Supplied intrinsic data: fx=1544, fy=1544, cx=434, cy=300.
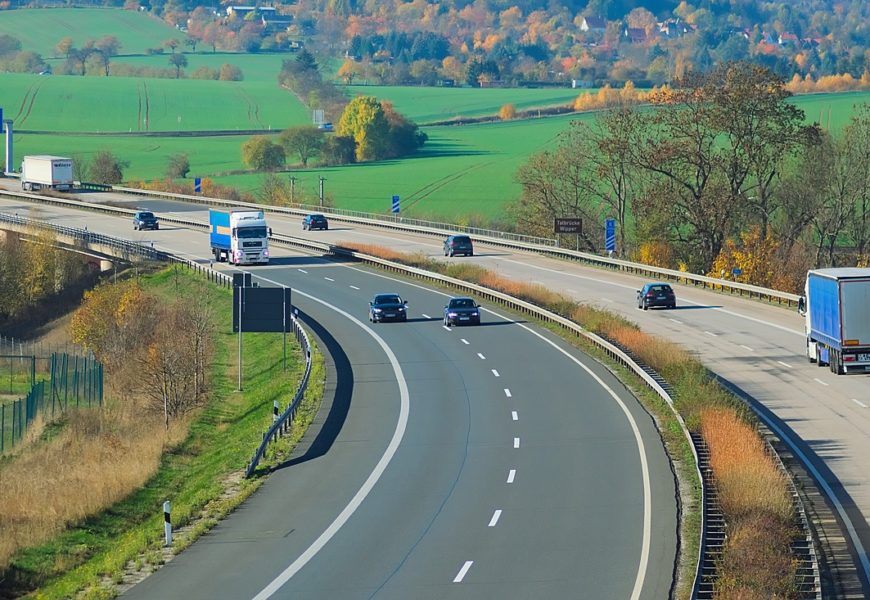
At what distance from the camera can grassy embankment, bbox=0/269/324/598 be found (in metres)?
31.0

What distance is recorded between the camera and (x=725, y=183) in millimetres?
101188

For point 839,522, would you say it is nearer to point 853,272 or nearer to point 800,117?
point 853,272

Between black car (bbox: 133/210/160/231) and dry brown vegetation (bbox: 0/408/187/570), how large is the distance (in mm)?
55009

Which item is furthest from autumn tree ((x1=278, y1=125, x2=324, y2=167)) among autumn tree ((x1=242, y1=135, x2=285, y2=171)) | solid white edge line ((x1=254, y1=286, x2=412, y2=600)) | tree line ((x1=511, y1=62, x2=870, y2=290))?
solid white edge line ((x1=254, y1=286, x2=412, y2=600))

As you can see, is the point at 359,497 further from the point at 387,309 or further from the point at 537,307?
the point at 537,307

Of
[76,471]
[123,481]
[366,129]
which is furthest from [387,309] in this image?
[366,129]

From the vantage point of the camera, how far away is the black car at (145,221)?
10875cm

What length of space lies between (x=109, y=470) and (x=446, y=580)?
17579 mm

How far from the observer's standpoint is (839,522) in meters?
32.0

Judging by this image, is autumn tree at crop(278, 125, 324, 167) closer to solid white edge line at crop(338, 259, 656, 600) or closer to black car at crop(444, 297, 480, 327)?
black car at crop(444, 297, 480, 327)

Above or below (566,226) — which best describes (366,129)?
above

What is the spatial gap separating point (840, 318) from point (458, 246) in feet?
154

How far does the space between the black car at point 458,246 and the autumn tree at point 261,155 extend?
81845 millimetres

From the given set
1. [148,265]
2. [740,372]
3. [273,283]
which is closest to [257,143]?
[148,265]
